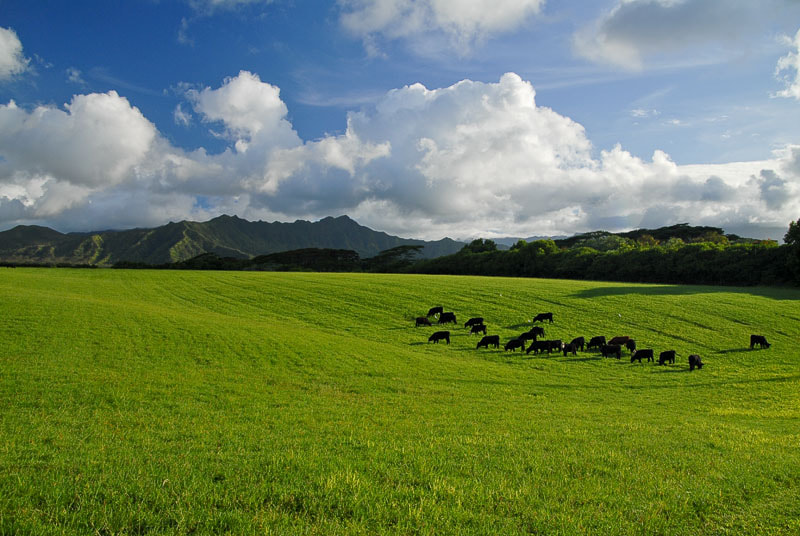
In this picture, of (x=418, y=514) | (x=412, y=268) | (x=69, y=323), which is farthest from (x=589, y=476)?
(x=412, y=268)

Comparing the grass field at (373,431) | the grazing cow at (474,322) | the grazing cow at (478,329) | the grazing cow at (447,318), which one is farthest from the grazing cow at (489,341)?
the grazing cow at (447,318)

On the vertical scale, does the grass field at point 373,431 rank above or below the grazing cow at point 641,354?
above

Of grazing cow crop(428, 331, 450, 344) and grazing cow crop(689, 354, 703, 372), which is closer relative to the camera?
grazing cow crop(689, 354, 703, 372)

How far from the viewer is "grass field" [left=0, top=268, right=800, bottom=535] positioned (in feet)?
19.8

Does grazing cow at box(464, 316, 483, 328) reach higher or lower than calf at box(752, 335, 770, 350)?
higher

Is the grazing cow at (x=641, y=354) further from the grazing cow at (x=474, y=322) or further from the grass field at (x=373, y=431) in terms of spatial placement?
the grazing cow at (x=474, y=322)

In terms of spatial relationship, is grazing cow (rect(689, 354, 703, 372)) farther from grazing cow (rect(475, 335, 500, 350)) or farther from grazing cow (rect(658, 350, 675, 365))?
grazing cow (rect(475, 335, 500, 350))

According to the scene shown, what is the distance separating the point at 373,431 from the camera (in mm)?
11219

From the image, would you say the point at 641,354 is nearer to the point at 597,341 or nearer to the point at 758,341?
the point at 597,341

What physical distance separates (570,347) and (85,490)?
97.2 feet

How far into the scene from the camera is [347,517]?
5859mm

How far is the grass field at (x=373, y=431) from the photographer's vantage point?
604 centimetres

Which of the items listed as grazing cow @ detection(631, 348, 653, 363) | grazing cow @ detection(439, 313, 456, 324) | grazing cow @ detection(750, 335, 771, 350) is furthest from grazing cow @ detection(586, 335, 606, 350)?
grazing cow @ detection(750, 335, 771, 350)

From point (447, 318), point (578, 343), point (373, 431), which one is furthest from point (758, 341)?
point (373, 431)
